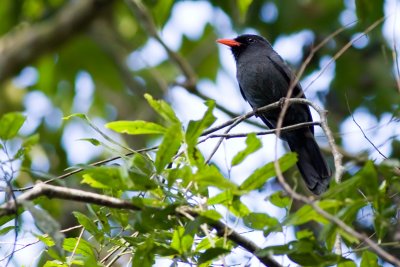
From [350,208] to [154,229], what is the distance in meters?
0.67

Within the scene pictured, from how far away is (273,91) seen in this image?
581 cm

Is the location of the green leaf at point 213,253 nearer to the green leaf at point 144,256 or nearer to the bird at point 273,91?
the green leaf at point 144,256

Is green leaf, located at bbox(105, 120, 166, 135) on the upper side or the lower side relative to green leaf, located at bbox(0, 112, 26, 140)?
lower

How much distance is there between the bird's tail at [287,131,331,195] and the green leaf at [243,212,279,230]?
216 cm

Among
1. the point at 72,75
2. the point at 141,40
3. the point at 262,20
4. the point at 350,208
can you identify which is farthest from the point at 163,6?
the point at 141,40

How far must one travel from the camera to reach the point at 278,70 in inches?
236

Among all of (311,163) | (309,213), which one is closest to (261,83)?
(311,163)

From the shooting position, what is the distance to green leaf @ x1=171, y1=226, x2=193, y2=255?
2561mm

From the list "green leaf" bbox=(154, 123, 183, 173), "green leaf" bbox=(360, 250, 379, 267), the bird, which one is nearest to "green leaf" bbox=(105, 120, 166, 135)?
"green leaf" bbox=(154, 123, 183, 173)

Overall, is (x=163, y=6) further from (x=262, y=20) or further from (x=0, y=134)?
(x=262, y=20)

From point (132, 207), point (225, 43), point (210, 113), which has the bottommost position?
point (132, 207)

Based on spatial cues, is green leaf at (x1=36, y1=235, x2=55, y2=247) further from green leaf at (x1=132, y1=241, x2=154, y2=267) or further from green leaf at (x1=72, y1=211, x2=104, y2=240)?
green leaf at (x1=132, y1=241, x2=154, y2=267)

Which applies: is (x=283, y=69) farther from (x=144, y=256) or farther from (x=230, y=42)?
(x=144, y=256)

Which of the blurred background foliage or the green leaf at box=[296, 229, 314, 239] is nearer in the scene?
the green leaf at box=[296, 229, 314, 239]
